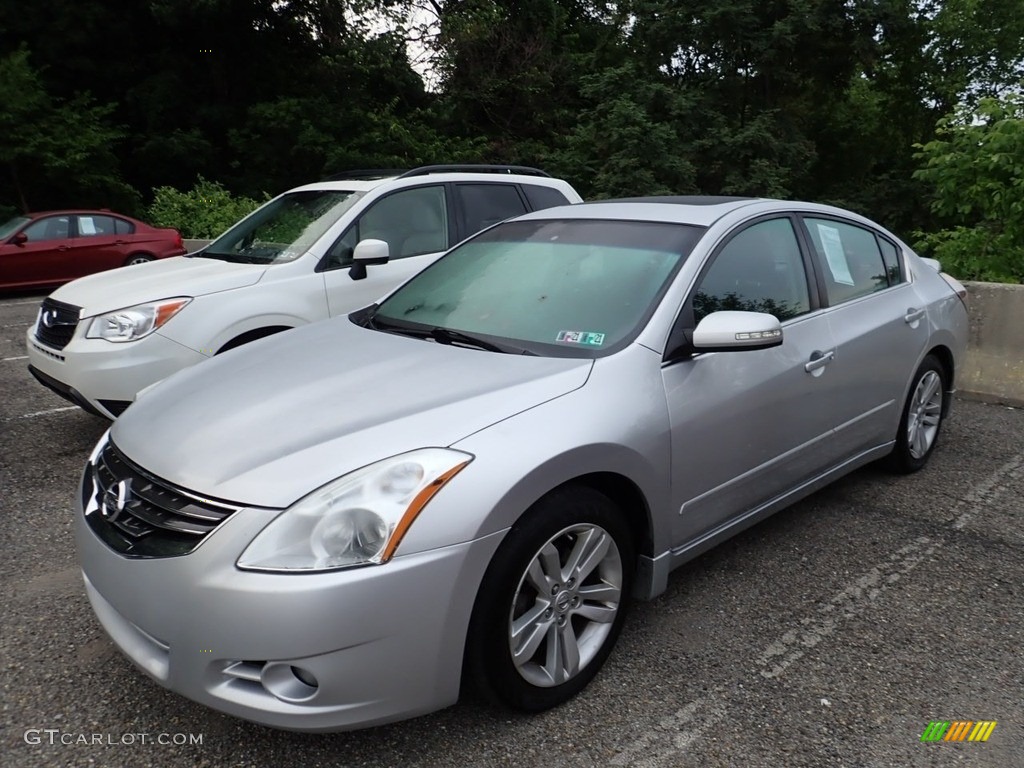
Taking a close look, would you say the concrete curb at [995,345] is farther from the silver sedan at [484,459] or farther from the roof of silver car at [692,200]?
the roof of silver car at [692,200]

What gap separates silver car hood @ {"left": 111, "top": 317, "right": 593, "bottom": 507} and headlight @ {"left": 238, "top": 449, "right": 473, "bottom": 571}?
1.9 inches

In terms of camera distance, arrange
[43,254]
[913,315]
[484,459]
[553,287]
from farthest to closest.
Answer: [43,254] < [913,315] < [553,287] < [484,459]

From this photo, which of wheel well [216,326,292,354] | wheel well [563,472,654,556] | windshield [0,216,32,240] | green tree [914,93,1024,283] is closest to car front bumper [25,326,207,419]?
wheel well [216,326,292,354]

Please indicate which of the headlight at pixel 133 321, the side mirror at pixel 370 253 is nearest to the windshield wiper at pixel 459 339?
the side mirror at pixel 370 253

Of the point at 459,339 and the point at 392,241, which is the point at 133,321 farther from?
the point at 459,339

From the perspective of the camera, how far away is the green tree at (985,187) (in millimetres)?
7273

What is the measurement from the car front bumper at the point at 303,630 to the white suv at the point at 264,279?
2754 millimetres

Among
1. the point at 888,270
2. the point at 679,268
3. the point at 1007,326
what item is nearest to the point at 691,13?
the point at 1007,326

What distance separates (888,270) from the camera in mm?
4457

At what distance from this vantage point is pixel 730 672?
9.46 feet

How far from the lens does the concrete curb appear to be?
6320 millimetres

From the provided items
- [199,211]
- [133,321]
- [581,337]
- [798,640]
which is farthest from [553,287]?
[199,211]

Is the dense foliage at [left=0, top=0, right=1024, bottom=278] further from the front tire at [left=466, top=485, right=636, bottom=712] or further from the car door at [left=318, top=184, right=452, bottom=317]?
the front tire at [left=466, top=485, right=636, bottom=712]

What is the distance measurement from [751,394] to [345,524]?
→ 1.75 metres
